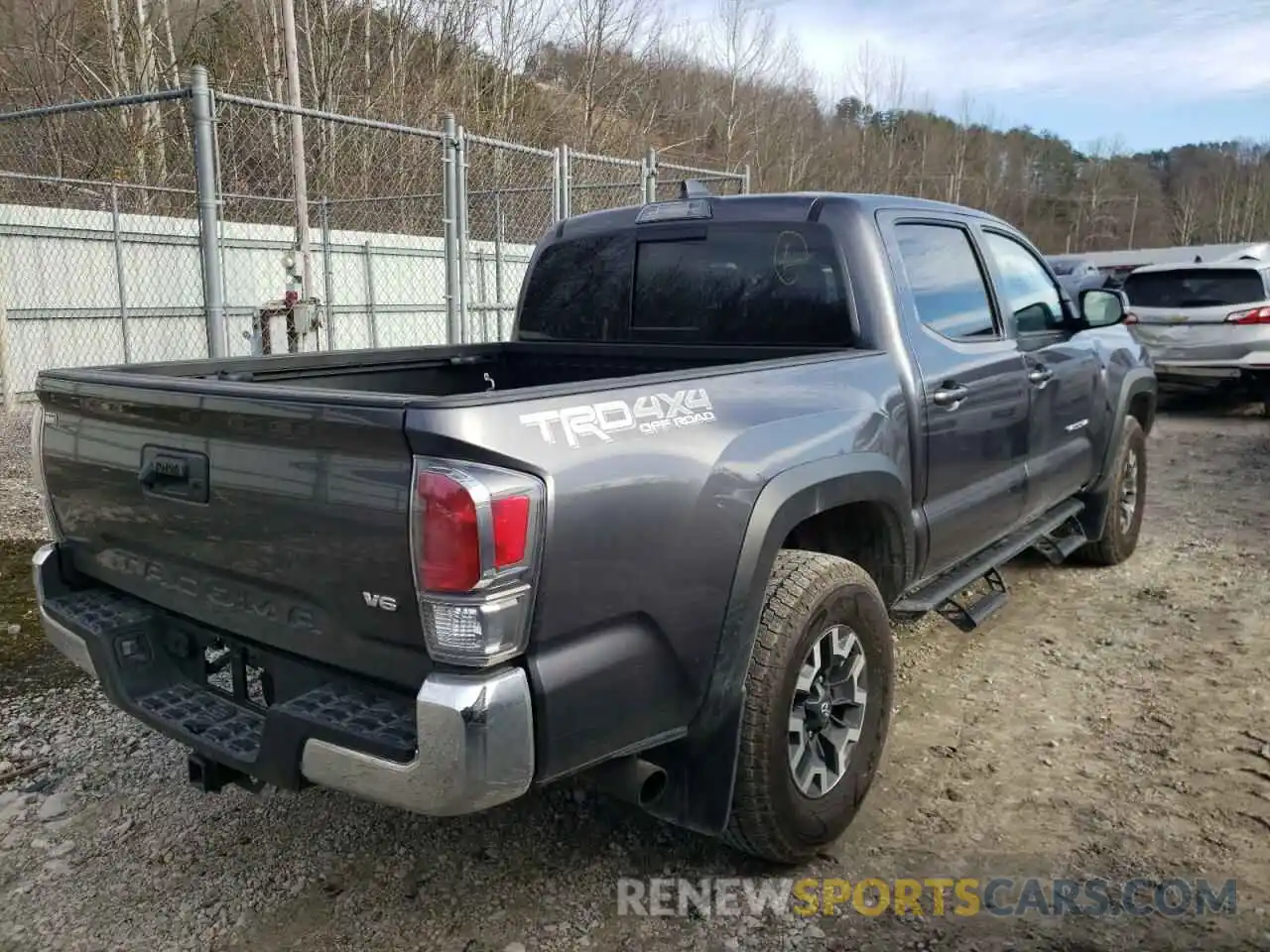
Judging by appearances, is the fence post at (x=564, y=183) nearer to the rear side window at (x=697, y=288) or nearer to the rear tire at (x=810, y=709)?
the rear side window at (x=697, y=288)

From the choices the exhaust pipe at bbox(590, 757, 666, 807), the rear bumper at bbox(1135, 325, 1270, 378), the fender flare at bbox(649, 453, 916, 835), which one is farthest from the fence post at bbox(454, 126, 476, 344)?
the rear bumper at bbox(1135, 325, 1270, 378)

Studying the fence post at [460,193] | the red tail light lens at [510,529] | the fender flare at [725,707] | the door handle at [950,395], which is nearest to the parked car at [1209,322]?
the fence post at [460,193]

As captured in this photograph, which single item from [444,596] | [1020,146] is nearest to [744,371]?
[444,596]

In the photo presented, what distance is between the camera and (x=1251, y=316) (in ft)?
34.0

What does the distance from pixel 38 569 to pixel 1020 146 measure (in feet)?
216

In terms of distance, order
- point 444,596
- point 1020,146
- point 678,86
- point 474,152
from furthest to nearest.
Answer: point 1020,146 < point 678,86 < point 474,152 < point 444,596

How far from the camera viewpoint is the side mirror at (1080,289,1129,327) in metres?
4.80

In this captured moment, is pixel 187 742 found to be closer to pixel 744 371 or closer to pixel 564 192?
pixel 744 371

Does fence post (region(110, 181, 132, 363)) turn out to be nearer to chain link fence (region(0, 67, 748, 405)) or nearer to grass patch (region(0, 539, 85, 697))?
chain link fence (region(0, 67, 748, 405))

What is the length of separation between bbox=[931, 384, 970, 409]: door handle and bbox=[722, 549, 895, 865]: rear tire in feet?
2.65

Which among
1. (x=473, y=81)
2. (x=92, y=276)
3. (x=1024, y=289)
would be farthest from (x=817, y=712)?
(x=473, y=81)

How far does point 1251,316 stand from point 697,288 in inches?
364

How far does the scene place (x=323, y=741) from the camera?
2098mm

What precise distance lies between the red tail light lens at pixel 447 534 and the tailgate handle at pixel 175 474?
2.42ft
